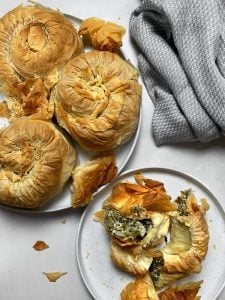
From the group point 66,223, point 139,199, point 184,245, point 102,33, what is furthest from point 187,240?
point 102,33

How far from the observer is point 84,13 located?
107cm

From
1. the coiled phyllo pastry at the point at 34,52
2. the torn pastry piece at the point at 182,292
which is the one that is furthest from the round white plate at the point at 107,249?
the coiled phyllo pastry at the point at 34,52

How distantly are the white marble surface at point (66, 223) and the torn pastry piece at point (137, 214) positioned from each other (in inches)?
3.3

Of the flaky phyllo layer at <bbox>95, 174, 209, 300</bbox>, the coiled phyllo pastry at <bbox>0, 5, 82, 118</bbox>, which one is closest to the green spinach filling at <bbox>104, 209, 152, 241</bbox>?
the flaky phyllo layer at <bbox>95, 174, 209, 300</bbox>

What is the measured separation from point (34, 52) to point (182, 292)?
0.53m

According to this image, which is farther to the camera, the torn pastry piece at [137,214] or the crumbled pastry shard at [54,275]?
the crumbled pastry shard at [54,275]

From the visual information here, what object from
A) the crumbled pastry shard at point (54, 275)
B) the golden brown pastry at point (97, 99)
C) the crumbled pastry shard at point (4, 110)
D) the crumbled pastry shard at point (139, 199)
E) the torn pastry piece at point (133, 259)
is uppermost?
the golden brown pastry at point (97, 99)

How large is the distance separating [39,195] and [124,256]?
195 mm

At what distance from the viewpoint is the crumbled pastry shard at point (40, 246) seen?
3.49ft

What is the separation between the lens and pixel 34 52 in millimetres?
960

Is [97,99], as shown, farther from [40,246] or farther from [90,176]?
[40,246]

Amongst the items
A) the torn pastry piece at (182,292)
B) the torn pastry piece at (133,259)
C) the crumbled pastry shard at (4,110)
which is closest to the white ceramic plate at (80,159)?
the crumbled pastry shard at (4,110)

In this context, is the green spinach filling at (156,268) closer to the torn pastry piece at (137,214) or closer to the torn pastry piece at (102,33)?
the torn pastry piece at (137,214)

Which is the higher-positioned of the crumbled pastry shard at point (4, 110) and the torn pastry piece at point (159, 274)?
the crumbled pastry shard at point (4, 110)
